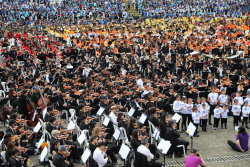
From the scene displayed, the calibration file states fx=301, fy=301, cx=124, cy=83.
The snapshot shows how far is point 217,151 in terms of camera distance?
34.7 feet

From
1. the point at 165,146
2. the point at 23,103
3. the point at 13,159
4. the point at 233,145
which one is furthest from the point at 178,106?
the point at 13,159

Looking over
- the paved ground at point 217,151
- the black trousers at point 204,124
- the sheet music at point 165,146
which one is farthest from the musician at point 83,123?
the black trousers at point 204,124

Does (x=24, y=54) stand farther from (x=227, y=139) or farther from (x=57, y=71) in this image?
(x=227, y=139)

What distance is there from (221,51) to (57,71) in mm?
11094

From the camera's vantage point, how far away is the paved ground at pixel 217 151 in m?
9.77

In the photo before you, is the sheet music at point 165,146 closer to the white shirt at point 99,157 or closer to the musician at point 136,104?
the white shirt at point 99,157

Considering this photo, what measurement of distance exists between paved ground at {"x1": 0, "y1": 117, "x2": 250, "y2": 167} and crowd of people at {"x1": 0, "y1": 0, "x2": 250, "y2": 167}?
0.31m

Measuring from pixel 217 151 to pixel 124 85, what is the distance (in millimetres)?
6209

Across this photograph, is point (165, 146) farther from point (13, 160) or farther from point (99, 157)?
point (13, 160)

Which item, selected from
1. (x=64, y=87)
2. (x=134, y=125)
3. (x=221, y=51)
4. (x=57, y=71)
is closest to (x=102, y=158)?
(x=134, y=125)

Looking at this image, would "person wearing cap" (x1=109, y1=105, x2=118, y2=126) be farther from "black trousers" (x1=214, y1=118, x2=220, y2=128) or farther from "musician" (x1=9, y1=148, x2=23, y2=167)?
"black trousers" (x1=214, y1=118, x2=220, y2=128)

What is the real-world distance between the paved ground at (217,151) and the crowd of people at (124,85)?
0.31 metres

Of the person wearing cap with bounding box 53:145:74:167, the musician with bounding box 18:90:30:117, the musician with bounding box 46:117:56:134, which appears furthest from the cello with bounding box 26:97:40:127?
the person wearing cap with bounding box 53:145:74:167

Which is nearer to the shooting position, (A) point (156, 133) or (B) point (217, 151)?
(A) point (156, 133)
